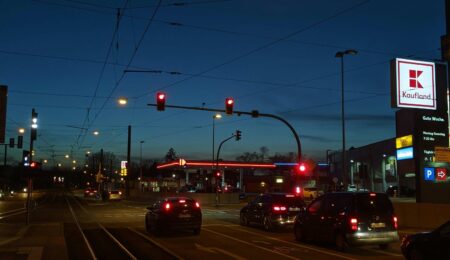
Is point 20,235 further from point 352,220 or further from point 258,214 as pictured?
point 352,220

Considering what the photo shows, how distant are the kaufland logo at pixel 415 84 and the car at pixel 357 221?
12.8 m

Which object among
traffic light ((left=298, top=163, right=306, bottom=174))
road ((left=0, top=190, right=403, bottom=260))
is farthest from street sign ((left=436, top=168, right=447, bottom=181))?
road ((left=0, top=190, right=403, bottom=260))

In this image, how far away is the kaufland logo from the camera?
1119 inches

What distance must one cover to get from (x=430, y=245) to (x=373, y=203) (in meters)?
5.13

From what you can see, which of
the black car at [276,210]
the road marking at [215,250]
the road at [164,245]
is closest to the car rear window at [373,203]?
the road at [164,245]

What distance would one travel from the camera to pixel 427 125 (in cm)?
2762

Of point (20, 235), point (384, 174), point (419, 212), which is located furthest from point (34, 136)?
point (384, 174)

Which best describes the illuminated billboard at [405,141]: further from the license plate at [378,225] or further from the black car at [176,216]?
the license plate at [378,225]

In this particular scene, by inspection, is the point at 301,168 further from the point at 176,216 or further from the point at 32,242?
the point at 32,242

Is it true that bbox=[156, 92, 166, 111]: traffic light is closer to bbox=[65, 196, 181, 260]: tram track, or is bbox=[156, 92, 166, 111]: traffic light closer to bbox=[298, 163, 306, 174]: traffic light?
bbox=[65, 196, 181, 260]: tram track

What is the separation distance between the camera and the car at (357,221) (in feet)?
52.4

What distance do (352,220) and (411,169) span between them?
20029 mm

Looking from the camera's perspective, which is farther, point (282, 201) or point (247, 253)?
point (282, 201)

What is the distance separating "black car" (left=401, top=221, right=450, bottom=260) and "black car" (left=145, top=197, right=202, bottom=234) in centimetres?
1072
